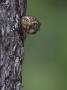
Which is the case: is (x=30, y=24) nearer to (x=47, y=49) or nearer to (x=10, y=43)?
(x=10, y=43)

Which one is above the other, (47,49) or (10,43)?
(10,43)

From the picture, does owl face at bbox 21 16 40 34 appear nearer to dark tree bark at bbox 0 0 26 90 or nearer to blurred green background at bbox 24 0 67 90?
dark tree bark at bbox 0 0 26 90

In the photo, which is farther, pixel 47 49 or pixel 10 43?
pixel 47 49

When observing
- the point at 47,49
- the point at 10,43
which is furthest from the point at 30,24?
the point at 47,49

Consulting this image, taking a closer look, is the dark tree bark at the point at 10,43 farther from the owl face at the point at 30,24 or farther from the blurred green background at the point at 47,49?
the blurred green background at the point at 47,49

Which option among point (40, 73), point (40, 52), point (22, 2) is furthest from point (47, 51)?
point (22, 2)

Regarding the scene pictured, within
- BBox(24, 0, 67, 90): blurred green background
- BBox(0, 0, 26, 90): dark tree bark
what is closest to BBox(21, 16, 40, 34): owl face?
BBox(0, 0, 26, 90): dark tree bark

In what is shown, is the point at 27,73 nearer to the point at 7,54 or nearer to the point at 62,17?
the point at 62,17
